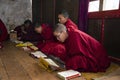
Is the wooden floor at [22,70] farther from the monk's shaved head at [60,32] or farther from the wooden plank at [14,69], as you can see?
the monk's shaved head at [60,32]

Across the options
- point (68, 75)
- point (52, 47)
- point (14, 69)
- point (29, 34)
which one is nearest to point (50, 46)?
point (52, 47)

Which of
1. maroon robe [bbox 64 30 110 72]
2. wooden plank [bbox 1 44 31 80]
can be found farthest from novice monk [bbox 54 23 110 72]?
wooden plank [bbox 1 44 31 80]

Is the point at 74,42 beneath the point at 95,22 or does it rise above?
beneath

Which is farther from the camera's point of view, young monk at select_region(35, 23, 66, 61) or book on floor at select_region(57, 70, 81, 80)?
young monk at select_region(35, 23, 66, 61)

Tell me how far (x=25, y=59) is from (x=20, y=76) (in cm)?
81

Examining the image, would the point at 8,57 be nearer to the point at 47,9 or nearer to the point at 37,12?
the point at 47,9

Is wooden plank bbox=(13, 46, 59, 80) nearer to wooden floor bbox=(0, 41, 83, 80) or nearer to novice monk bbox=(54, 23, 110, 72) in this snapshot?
wooden floor bbox=(0, 41, 83, 80)

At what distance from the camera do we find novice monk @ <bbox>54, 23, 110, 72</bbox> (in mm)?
2381

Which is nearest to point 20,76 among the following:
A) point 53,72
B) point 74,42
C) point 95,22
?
point 53,72

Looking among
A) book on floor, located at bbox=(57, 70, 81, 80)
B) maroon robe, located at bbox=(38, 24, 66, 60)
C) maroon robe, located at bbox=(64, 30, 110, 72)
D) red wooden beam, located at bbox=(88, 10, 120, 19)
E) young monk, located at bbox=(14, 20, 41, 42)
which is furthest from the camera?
young monk, located at bbox=(14, 20, 41, 42)

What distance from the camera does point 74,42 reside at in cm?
240

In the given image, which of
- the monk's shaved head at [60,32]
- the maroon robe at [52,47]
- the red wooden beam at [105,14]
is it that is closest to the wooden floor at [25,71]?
the maroon robe at [52,47]

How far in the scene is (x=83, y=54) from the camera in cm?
240

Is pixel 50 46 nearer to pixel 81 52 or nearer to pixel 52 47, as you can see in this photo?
pixel 52 47
